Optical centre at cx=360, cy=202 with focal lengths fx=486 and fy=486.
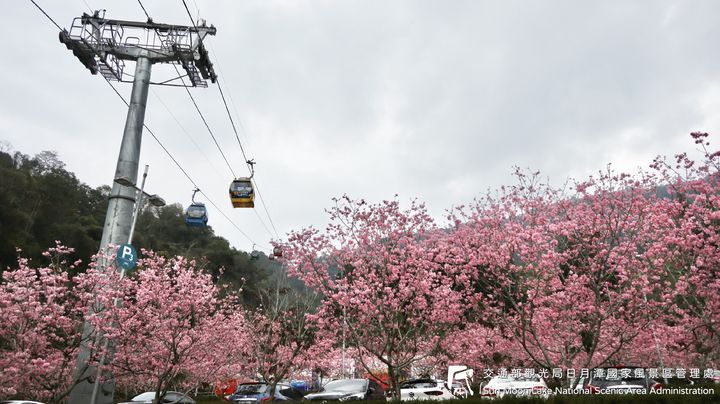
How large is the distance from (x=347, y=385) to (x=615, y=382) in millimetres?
9081

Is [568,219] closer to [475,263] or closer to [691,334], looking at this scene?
[475,263]

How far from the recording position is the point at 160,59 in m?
16.4

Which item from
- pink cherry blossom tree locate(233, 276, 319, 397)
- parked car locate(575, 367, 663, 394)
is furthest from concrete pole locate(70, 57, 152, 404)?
parked car locate(575, 367, 663, 394)

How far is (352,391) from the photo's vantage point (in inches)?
671

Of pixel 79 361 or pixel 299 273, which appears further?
pixel 299 273

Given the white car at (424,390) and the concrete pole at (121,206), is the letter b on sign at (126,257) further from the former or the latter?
the white car at (424,390)

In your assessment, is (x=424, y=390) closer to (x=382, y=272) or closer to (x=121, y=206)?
(x=382, y=272)

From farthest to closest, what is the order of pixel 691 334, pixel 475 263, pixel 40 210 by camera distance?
pixel 40 210 → pixel 691 334 → pixel 475 263

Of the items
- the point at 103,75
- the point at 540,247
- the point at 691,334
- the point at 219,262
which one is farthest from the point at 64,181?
the point at 691,334

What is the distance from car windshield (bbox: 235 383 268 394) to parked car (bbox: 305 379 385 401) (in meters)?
2.86

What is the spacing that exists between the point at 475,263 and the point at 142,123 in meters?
11.2

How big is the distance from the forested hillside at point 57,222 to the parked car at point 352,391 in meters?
8.59

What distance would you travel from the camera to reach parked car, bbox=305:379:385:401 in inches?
642

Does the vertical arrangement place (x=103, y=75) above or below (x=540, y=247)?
above
